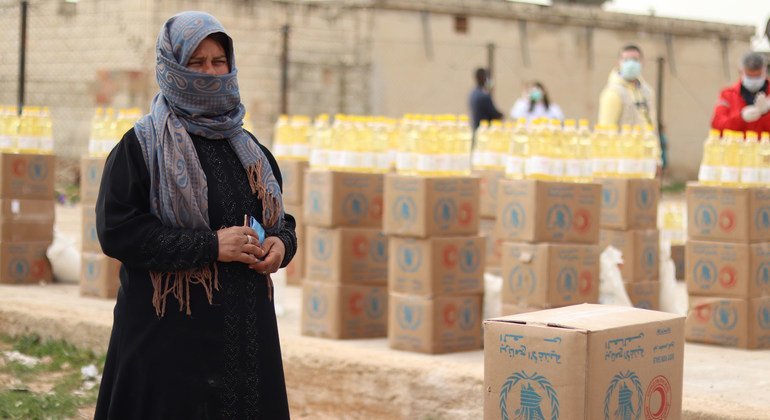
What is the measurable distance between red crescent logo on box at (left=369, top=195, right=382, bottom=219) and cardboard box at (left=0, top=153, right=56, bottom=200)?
2856 mm

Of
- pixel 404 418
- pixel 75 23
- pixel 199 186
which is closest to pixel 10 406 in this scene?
pixel 404 418

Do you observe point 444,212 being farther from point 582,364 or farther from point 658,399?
point 582,364

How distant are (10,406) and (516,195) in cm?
273

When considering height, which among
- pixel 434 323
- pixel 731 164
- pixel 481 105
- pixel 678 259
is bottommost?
pixel 434 323

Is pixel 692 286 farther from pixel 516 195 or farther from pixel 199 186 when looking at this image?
pixel 199 186

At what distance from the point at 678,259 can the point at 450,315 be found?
3.42m

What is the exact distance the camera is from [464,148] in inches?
255

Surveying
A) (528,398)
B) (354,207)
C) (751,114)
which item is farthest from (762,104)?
(528,398)

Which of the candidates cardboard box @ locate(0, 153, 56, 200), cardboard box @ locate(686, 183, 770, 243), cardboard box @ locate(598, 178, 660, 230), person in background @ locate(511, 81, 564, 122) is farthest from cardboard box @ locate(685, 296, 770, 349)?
person in background @ locate(511, 81, 564, 122)

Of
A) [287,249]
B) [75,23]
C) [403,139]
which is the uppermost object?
[75,23]

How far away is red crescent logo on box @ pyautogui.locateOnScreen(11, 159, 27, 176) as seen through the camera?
8.25 m

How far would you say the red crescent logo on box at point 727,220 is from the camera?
6449mm

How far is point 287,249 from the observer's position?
11.4 ft

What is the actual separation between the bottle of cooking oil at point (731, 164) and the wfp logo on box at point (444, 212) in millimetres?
1544
